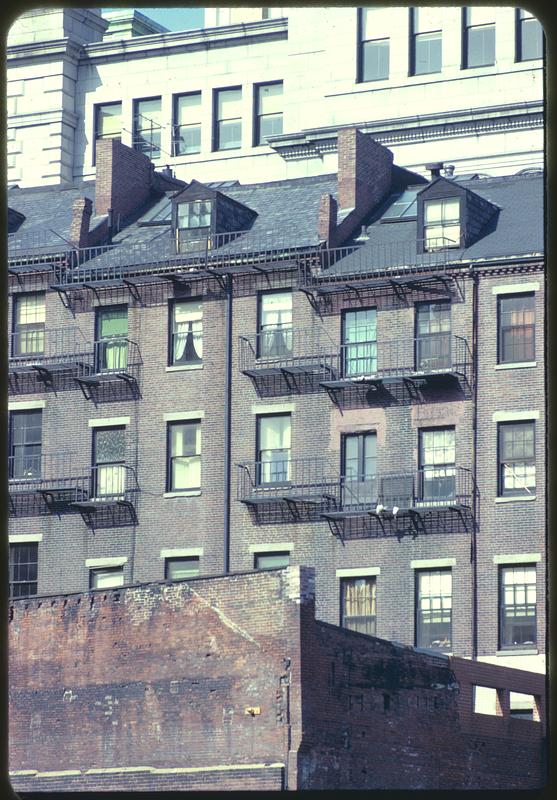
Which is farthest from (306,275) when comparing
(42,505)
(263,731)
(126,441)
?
(263,731)

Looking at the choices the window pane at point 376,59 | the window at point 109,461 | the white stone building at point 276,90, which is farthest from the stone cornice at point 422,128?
the window at point 109,461

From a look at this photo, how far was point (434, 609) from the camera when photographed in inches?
1622

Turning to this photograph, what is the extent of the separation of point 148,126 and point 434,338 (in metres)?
28.7

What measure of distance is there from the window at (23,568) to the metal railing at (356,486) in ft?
20.3

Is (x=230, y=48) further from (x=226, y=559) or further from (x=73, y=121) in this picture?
(x=226, y=559)

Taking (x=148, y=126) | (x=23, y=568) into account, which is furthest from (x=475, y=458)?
(x=148, y=126)

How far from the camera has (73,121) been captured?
7019cm

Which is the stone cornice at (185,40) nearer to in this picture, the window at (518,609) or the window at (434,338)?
the window at (434,338)

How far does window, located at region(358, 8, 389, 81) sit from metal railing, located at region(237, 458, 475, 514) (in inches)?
947

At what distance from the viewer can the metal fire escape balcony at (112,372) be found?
151ft

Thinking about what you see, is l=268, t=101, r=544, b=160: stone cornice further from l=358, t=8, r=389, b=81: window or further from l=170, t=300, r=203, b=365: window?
l=170, t=300, r=203, b=365: window

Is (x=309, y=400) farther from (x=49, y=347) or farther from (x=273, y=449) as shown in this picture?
(x=49, y=347)

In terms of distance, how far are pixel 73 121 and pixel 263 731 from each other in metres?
44.0

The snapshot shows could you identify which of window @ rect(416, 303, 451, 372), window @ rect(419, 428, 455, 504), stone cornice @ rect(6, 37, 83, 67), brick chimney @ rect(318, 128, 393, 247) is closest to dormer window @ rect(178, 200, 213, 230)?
brick chimney @ rect(318, 128, 393, 247)
